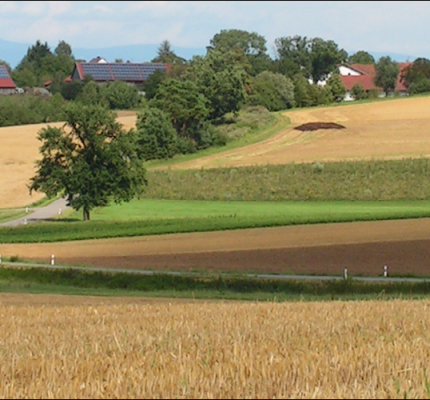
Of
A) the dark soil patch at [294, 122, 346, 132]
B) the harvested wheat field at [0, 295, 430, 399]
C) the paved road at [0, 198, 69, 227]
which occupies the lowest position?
the paved road at [0, 198, 69, 227]

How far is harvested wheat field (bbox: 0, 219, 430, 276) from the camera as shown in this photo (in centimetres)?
3497

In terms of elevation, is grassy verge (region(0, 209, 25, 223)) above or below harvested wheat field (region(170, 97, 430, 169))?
below

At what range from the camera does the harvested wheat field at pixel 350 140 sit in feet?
252

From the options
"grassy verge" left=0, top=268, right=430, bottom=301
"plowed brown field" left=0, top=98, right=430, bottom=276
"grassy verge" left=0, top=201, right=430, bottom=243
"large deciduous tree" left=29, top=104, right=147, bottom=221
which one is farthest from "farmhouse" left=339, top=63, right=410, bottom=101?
"grassy verge" left=0, top=268, right=430, bottom=301

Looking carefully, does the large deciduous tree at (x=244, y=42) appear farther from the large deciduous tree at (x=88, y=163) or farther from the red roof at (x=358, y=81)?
the large deciduous tree at (x=88, y=163)

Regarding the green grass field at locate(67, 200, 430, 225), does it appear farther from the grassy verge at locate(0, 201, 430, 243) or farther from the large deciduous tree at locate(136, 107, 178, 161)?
the large deciduous tree at locate(136, 107, 178, 161)

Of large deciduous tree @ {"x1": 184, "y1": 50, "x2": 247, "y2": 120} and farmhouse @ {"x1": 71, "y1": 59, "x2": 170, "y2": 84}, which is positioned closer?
large deciduous tree @ {"x1": 184, "y1": 50, "x2": 247, "y2": 120}

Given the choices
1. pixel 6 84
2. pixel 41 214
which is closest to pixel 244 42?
pixel 6 84

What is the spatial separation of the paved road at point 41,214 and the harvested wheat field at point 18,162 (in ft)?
7.87

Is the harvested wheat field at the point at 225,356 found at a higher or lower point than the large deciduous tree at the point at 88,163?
lower

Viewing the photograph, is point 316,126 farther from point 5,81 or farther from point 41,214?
point 5,81

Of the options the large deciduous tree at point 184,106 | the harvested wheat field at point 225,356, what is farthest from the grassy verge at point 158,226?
the large deciduous tree at point 184,106

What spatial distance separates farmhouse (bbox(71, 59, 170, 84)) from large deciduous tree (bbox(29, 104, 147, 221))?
93.2 metres

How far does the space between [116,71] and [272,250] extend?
12007cm
